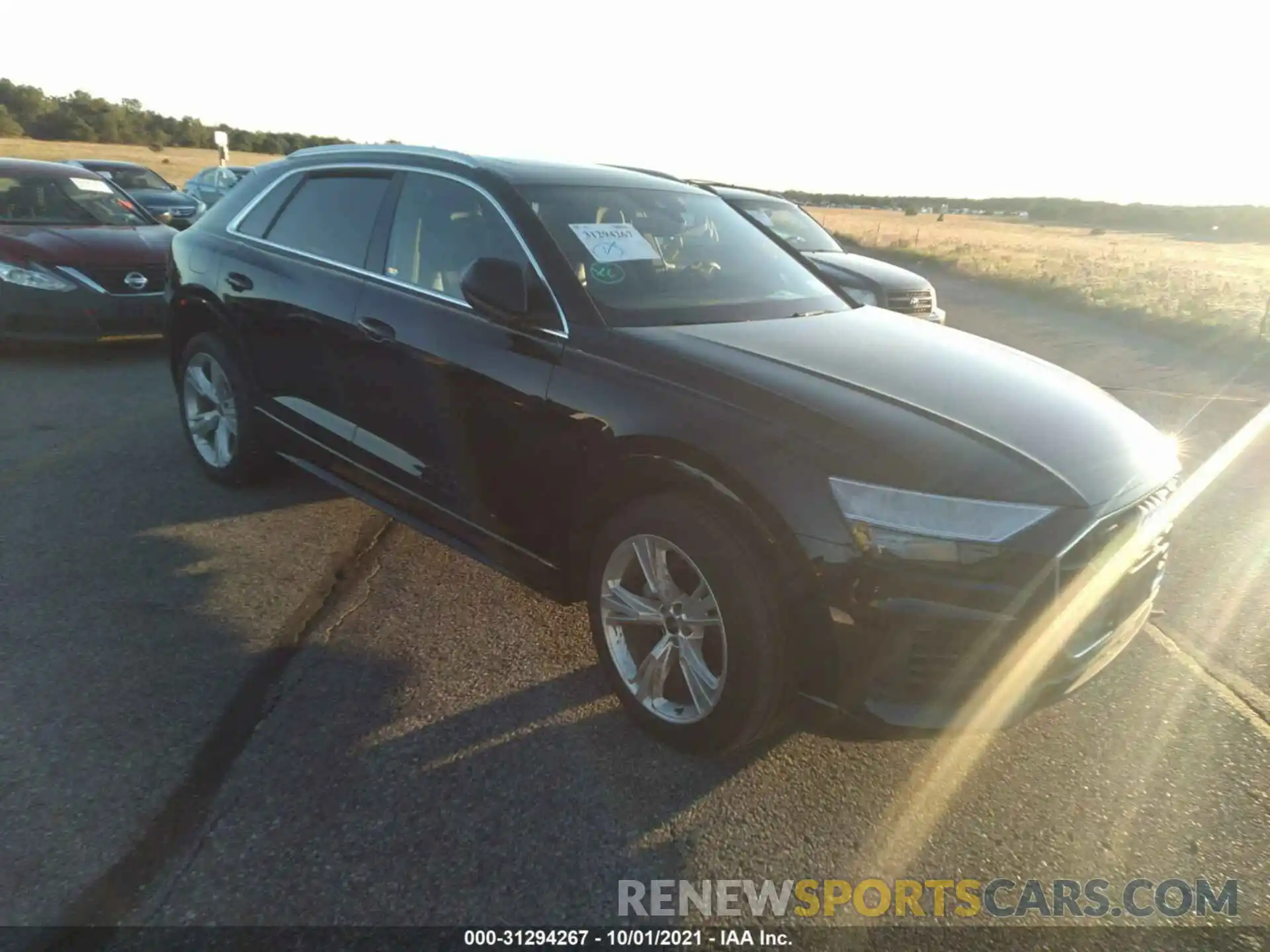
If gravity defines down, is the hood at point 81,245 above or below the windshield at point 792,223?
below

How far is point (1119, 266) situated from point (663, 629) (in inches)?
992

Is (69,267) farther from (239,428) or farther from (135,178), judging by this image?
(135,178)

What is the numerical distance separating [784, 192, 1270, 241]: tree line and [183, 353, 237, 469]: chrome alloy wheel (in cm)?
5845

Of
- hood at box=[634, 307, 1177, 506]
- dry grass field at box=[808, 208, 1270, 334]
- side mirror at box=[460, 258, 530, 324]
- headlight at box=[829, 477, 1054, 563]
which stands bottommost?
dry grass field at box=[808, 208, 1270, 334]

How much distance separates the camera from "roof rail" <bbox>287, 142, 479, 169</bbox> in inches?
151

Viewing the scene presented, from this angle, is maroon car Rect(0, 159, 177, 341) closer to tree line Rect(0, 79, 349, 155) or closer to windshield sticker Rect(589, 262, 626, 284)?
windshield sticker Rect(589, 262, 626, 284)

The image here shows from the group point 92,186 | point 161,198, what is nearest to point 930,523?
point 92,186

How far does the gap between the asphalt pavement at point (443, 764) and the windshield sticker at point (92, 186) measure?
626cm

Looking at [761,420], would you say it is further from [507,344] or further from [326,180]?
[326,180]

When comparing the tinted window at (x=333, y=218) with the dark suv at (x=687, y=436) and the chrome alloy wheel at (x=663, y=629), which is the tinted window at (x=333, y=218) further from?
the chrome alloy wheel at (x=663, y=629)

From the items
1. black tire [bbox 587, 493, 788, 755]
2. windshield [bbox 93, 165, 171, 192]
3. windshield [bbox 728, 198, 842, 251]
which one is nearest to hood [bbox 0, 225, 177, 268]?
windshield [bbox 728, 198, 842, 251]

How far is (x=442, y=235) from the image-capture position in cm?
376

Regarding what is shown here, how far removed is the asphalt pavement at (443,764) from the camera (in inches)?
94.9

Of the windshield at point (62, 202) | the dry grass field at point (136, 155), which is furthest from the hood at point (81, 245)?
the dry grass field at point (136, 155)
